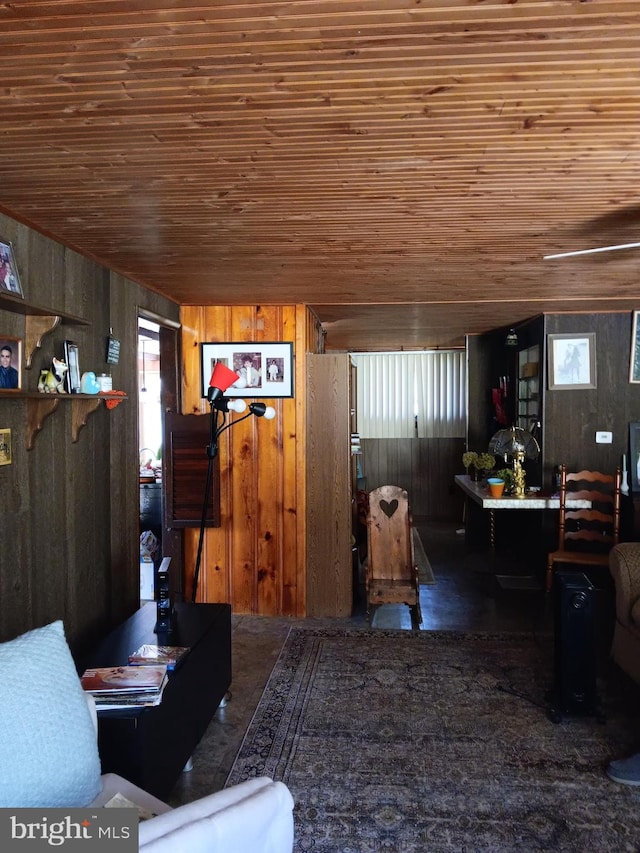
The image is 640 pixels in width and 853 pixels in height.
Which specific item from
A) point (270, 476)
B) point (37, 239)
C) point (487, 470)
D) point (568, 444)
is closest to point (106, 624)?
point (270, 476)

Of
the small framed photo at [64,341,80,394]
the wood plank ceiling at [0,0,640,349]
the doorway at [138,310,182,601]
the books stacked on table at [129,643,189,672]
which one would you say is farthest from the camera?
the doorway at [138,310,182,601]

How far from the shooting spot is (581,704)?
111 inches

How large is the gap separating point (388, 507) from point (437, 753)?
2.03 meters

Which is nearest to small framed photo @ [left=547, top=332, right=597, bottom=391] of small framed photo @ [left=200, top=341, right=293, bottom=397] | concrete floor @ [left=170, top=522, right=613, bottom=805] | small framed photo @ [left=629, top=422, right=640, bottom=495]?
small framed photo @ [left=629, top=422, right=640, bottom=495]

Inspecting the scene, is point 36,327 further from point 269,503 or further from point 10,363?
point 269,503

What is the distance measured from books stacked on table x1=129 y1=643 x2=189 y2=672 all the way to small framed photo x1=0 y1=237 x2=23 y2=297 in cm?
154

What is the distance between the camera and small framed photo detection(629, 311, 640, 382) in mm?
5016

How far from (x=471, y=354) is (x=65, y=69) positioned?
19.4 feet

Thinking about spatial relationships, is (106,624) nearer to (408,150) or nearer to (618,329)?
(408,150)

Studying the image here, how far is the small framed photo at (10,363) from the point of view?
234cm

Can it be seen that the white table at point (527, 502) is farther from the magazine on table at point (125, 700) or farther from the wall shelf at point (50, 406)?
the magazine on table at point (125, 700)

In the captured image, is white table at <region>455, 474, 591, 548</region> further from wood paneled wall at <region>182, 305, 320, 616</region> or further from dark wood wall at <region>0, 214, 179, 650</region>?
dark wood wall at <region>0, 214, 179, 650</region>

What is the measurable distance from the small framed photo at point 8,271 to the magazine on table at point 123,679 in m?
1.51

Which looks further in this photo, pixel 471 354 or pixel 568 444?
pixel 471 354
